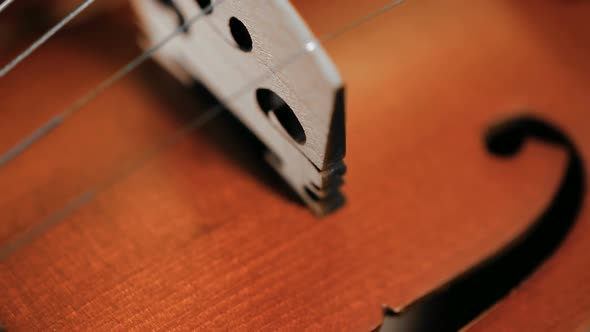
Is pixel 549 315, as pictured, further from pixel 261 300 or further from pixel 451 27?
pixel 451 27

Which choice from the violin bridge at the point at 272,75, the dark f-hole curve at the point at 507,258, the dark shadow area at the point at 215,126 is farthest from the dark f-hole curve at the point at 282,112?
the dark f-hole curve at the point at 507,258

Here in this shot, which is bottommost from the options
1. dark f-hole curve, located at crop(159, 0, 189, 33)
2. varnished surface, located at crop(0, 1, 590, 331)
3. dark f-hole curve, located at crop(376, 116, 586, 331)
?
dark f-hole curve, located at crop(376, 116, 586, 331)

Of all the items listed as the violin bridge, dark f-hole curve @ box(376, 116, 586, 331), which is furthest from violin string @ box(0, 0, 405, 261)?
dark f-hole curve @ box(376, 116, 586, 331)

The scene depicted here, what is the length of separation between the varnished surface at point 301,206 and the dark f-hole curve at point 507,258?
0.01 metres

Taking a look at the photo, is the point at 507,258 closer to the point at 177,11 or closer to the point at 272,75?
the point at 272,75

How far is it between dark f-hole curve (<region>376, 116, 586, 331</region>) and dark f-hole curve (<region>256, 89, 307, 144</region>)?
222 mm

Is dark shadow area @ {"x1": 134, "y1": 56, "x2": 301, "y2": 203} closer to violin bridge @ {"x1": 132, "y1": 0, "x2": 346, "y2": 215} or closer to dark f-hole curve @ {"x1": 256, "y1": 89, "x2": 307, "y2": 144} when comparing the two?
violin bridge @ {"x1": 132, "y1": 0, "x2": 346, "y2": 215}

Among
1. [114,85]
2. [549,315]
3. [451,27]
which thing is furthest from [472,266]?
[114,85]

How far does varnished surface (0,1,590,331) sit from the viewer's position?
60 centimetres

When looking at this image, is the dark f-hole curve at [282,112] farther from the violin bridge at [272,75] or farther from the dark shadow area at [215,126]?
the dark shadow area at [215,126]

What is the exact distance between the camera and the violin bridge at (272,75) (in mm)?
462

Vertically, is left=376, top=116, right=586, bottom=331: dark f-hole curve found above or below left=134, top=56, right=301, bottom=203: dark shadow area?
below

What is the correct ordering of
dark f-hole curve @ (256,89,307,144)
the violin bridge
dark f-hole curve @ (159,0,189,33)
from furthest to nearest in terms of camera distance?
dark f-hole curve @ (159,0,189,33), dark f-hole curve @ (256,89,307,144), the violin bridge

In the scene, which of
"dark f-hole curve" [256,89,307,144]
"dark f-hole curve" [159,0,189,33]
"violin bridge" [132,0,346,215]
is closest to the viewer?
"violin bridge" [132,0,346,215]
